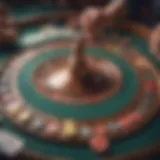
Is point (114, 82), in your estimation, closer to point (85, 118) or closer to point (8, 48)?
point (85, 118)

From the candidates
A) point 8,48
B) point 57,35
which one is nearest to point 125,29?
point 57,35

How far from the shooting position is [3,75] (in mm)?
1328

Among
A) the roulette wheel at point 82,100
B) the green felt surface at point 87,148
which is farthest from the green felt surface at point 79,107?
the green felt surface at point 87,148

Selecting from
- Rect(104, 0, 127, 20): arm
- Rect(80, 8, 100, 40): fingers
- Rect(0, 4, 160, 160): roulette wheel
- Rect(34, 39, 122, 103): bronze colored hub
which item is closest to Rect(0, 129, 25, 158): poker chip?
Rect(0, 4, 160, 160): roulette wheel

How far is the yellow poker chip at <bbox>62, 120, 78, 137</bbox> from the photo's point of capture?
112 cm

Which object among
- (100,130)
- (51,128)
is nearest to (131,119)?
(100,130)

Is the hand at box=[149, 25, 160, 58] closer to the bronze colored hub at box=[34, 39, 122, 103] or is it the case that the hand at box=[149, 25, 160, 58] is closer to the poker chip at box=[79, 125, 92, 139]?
the bronze colored hub at box=[34, 39, 122, 103]

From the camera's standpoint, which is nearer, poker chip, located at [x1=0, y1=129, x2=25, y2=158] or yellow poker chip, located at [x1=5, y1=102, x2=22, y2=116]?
poker chip, located at [x1=0, y1=129, x2=25, y2=158]

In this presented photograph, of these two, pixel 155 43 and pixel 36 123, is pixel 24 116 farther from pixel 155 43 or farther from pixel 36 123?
pixel 155 43

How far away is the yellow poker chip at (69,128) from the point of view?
1.12 m

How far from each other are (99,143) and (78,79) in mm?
269

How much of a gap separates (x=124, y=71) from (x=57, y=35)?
12.4 inches

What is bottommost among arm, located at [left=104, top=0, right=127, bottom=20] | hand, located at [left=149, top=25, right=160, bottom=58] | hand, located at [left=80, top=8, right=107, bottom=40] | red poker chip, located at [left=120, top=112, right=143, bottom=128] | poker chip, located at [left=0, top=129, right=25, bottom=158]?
poker chip, located at [left=0, top=129, right=25, bottom=158]

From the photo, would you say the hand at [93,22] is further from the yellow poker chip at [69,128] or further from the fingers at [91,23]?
the yellow poker chip at [69,128]
